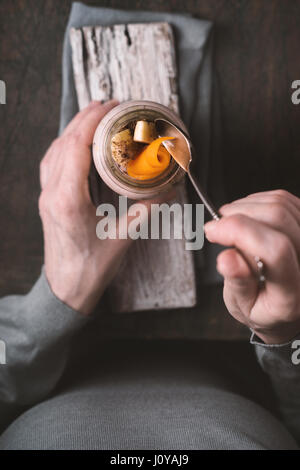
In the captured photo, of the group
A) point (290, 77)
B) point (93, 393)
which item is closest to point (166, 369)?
point (93, 393)

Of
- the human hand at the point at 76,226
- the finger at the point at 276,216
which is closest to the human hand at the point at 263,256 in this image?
the finger at the point at 276,216

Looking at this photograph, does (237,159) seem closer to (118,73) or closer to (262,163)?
(262,163)

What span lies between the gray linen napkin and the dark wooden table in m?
0.04

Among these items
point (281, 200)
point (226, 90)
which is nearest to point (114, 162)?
point (281, 200)

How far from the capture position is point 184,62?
0.55 meters

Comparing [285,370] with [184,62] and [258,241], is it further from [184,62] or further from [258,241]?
[184,62]

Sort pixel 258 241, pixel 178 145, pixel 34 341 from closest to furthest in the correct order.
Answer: pixel 258 241 < pixel 178 145 < pixel 34 341

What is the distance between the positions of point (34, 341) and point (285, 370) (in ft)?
0.95

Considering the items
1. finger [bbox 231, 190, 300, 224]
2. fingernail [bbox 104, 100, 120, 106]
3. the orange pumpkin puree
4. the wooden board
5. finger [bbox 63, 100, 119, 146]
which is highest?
the wooden board

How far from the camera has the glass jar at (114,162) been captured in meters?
0.40

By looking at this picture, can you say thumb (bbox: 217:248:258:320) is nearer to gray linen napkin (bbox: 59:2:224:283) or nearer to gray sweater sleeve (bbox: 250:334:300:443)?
gray sweater sleeve (bbox: 250:334:300:443)

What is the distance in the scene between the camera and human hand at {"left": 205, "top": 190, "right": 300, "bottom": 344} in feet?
0.97

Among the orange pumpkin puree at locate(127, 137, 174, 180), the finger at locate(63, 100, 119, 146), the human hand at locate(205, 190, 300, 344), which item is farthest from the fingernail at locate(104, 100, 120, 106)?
the human hand at locate(205, 190, 300, 344)

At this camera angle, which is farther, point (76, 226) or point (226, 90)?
point (226, 90)
